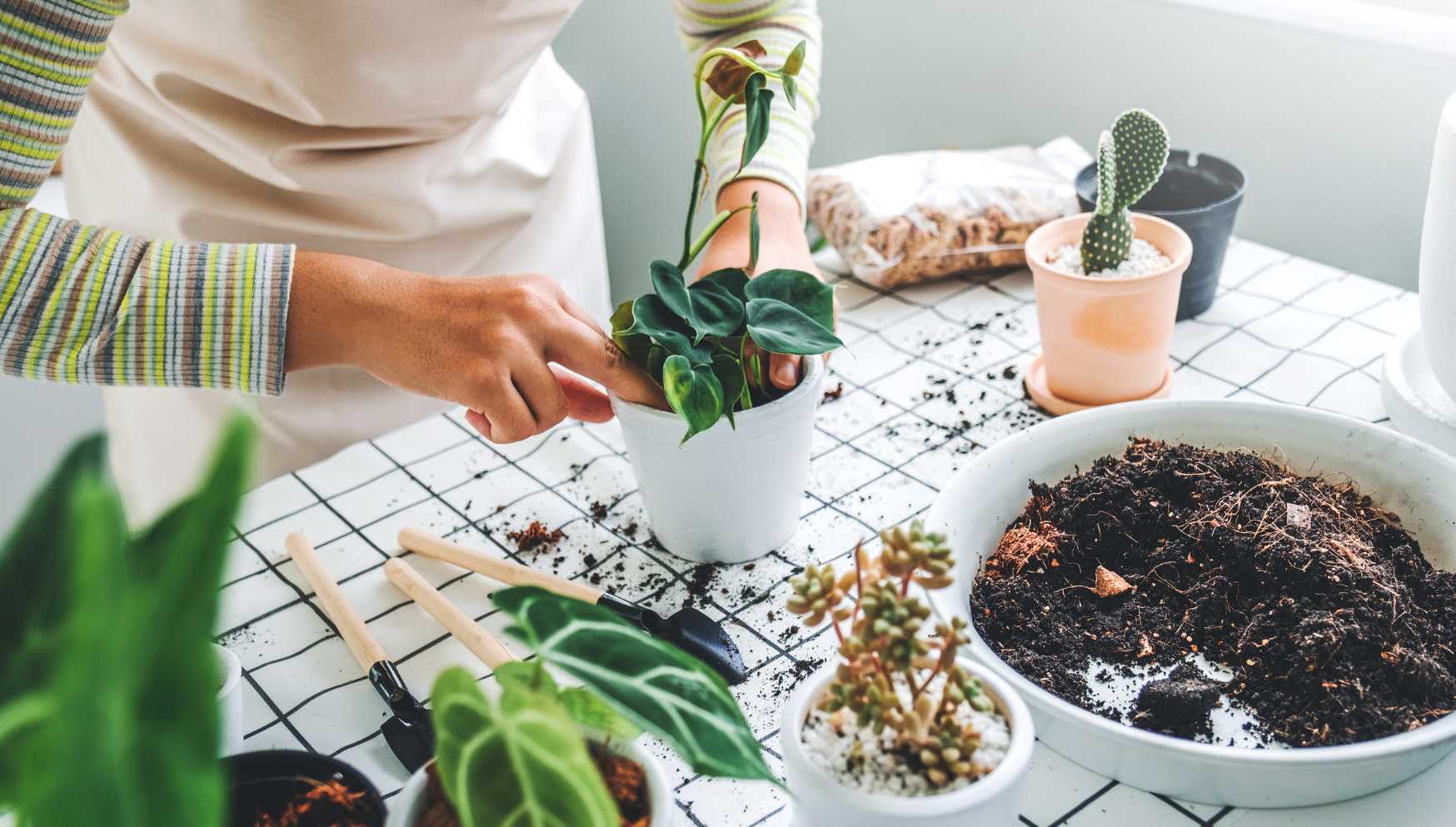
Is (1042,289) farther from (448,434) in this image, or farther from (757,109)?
(448,434)

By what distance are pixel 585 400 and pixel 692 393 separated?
0.17 metres

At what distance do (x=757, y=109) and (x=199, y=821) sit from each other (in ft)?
1.79

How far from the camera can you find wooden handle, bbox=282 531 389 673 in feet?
2.23

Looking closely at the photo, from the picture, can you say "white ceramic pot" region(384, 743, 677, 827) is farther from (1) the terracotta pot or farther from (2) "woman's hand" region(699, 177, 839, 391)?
(1) the terracotta pot

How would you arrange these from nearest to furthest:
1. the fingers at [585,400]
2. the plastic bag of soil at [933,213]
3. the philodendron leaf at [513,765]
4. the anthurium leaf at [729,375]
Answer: the philodendron leaf at [513,765]
the anthurium leaf at [729,375]
the fingers at [585,400]
the plastic bag of soil at [933,213]

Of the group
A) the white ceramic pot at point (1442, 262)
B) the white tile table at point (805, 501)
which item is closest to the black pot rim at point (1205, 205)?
the white tile table at point (805, 501)

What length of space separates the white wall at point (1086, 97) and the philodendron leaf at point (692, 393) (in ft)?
3.35

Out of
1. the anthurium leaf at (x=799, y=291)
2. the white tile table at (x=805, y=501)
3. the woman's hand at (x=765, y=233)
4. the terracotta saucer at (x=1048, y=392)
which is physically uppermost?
the anthurium leaf at (x=799, y=291)

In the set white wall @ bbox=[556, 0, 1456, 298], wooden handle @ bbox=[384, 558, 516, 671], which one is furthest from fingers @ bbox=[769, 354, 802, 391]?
white wall @ bbox=[556, 0, 1456, 298]

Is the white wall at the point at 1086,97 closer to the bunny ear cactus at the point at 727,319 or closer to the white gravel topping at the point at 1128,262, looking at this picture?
the white gravel topping at the point at 1128,262

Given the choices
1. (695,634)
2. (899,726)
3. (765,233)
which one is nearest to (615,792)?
(899,726)

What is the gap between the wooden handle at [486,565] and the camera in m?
0.70

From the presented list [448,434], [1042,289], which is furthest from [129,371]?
[1042,289]

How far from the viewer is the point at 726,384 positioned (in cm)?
68
